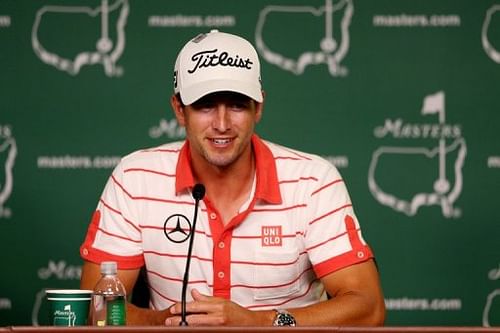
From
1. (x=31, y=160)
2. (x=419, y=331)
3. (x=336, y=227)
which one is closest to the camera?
(x=419, y=331)

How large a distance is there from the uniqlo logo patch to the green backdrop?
1282mm

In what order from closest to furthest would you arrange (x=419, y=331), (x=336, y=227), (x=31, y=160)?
1. (x=419, y=331)
2. (x=336, y=227)
3. (x=31, y=160)

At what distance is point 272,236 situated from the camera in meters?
3.16

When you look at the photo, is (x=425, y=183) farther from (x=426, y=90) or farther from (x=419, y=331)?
(x=419, y=331)

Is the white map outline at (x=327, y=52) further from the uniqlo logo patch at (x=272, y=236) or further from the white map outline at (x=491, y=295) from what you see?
the uniqlo logo patch at (x=272, y=236)

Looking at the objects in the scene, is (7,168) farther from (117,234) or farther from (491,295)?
(491,295)

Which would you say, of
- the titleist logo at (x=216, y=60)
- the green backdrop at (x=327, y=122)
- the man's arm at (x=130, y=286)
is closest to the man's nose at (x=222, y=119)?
the titleist logo at (x=216, y=60)

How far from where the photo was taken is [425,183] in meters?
4.41

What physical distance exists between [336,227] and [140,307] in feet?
1.93

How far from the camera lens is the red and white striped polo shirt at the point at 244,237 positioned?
10.3ft

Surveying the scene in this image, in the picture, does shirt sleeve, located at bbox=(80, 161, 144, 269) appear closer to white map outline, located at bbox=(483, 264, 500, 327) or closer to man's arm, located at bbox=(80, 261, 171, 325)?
man's arm, located at bbox=(80, 261, 171, 325)

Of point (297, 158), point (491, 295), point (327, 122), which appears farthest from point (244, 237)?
point (491, 295)

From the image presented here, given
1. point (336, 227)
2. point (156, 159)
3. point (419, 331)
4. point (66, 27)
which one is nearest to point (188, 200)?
point (156, 159)

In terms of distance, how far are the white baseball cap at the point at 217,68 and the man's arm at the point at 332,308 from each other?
0.54m
